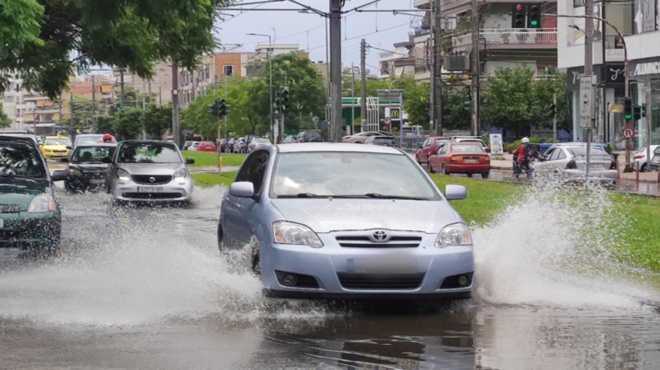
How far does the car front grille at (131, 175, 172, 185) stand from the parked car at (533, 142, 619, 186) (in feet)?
38.4

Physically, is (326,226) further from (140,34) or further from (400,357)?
(140,34)

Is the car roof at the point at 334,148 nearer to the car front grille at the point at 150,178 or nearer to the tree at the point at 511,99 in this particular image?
the car front grille at the point at 150,178

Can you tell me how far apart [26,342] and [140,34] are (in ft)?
46.2

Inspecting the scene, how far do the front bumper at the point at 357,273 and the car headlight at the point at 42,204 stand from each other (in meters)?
5.29

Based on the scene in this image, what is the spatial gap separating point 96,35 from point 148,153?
517 cm

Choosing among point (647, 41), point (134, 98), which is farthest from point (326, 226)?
point (134, 98)

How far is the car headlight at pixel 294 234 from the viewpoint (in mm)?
9000

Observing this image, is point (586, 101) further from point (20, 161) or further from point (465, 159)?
point (20, 161)

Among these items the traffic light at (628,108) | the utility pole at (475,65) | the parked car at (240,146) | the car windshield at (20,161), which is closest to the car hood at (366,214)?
the car windshield at (20,161)

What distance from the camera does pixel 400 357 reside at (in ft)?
24.6

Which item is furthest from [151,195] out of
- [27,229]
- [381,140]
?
[381,140]

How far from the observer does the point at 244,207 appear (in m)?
10.6

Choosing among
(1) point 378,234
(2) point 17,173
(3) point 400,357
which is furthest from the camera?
(2) point 17,173

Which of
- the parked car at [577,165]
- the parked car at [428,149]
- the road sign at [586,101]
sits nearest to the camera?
the road sign at [586,101]
